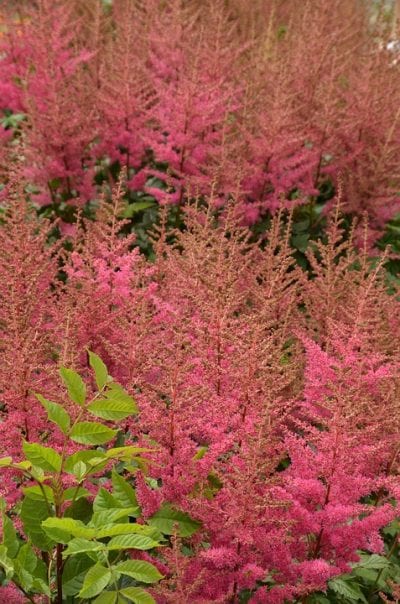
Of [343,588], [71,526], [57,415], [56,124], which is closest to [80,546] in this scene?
[71,526]

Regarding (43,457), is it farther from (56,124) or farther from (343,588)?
(56,124)

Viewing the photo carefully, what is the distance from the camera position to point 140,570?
56.3 inches

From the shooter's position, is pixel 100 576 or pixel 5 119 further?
pixel 5 119

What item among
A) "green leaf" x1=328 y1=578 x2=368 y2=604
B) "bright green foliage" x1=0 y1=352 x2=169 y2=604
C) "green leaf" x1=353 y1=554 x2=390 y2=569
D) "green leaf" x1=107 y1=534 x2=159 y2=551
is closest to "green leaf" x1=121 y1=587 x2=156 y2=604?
"bright green foliage" x1=0 y1=352 x2=169 y2=604

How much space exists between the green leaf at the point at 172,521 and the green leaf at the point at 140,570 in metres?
0.29

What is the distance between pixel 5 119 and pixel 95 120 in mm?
1364

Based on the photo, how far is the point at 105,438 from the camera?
1498 millimetres

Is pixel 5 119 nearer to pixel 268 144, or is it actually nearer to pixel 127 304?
pixel 268 144

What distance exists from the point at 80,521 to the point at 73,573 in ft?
→ 1.03

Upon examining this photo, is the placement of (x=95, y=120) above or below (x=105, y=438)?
above

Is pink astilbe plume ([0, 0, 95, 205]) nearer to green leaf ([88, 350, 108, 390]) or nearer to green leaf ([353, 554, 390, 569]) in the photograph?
green leaf ([88, 350, 108, 390])

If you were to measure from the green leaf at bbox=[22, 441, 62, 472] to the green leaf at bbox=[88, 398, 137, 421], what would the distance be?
12 centimetres

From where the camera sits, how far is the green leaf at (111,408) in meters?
1.50

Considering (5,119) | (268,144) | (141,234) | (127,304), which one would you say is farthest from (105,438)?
(5,119)
